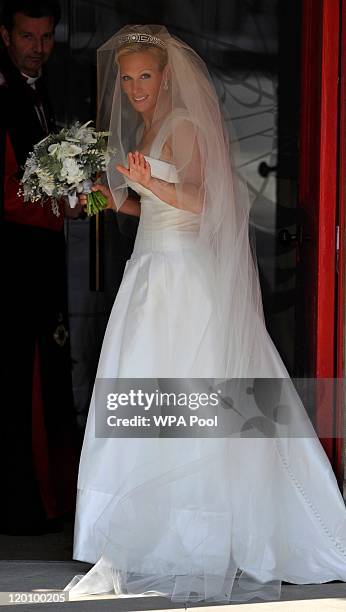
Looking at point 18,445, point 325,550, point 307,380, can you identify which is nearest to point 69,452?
point 18,445

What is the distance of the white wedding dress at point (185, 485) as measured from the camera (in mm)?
3951

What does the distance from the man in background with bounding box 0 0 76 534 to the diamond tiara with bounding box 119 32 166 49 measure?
0.83m

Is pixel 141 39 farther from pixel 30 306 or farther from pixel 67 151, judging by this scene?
pixel 30 306

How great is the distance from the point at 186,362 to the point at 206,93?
1041mm

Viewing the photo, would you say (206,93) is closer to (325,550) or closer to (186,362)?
(186,362)

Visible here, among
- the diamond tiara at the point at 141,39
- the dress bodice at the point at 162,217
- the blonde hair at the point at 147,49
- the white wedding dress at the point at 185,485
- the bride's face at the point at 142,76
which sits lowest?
the white wedding dress at the point at 185,485

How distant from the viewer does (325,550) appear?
410cm

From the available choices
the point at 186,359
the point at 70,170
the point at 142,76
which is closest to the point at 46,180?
the point at 70,170

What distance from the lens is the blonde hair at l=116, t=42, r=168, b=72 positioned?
4.37m

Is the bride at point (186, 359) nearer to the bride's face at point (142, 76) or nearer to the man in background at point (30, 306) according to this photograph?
the bride's face at point (142, 76)

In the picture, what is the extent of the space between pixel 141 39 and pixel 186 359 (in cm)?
126

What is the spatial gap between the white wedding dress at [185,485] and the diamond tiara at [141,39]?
0.41 m

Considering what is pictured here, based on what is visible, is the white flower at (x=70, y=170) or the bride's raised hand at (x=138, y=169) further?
the white flower at (x=70, y=170)

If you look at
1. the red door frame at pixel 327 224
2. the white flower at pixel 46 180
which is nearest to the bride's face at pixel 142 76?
the white flower at pixel 46 180
